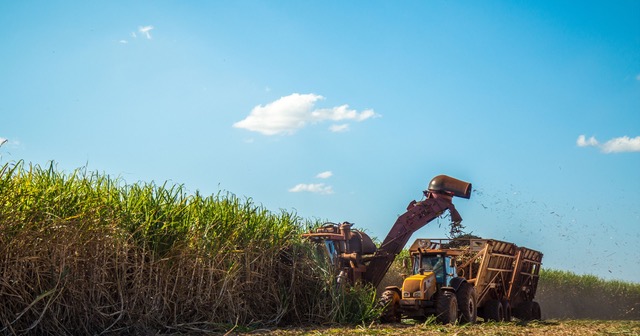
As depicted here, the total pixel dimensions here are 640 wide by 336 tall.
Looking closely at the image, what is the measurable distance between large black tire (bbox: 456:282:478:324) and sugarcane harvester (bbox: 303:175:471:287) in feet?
8.17

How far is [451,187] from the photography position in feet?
60.6

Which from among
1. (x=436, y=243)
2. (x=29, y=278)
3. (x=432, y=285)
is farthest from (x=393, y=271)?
(x=29, y=278)

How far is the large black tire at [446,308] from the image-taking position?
49.8 ft

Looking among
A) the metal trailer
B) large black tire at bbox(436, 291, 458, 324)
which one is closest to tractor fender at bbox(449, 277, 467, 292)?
the metal trailer

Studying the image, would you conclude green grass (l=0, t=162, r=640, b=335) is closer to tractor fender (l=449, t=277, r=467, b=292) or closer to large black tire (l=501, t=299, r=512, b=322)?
tractor fender (l=449, t=277, r=467, b=292)

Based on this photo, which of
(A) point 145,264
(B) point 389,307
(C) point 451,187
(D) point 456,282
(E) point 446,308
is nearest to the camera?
(A) point 145,264

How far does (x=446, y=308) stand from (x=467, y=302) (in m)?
0.81

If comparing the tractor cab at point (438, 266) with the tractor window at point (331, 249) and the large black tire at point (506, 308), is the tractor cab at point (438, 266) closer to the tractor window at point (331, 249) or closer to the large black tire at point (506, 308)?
the tractor window at point (331, 249)

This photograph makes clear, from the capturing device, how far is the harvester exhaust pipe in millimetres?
18469

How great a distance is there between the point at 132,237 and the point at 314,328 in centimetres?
411

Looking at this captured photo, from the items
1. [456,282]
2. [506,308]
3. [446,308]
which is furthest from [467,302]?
[506,308]

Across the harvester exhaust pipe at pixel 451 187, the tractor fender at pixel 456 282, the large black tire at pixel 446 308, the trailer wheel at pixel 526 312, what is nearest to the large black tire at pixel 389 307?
the large black tire at pixel 446 308

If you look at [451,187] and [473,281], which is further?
[451,187]

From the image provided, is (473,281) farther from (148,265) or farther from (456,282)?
(148,265)
